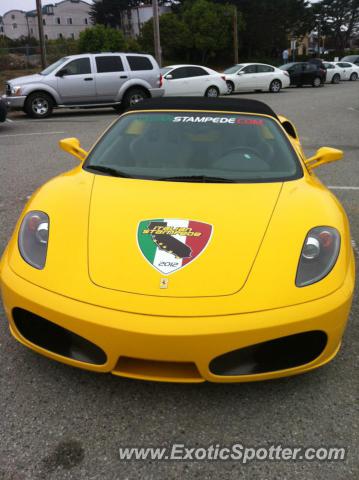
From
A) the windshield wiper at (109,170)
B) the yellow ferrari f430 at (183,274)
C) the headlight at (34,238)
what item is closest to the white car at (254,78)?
the windshield wiper at (109,170)

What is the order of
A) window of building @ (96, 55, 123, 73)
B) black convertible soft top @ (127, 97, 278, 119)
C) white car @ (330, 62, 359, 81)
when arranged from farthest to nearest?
white car @ (330, 62, 359, 81) → window of building @ (96, 55, 123, 73) → black convertible soft top @ (127, 97, 278, 119)

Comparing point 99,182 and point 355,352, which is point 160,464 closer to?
point 355,352

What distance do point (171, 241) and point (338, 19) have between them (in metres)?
85.7

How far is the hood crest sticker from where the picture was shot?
2.34 metres

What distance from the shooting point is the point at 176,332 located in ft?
6.65

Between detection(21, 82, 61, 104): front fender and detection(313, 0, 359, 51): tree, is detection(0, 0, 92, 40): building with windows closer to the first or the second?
detection(313, 0, 359, 51): tree

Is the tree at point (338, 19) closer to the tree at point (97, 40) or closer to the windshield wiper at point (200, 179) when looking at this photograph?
the tree at point (97, 40)

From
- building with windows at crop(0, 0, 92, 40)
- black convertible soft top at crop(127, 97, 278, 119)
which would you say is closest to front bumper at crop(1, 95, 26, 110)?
black convertible soft top at crop(127, 97, 278, 119)

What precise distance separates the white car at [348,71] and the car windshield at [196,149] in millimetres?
32009

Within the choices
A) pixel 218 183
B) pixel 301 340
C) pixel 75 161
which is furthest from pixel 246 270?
pixel 75 161

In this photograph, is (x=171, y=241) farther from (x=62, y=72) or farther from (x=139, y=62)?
(x=139, y=62)

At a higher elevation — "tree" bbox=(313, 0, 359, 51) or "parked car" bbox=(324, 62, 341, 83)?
"tree" bbox=(313, 0, 359, 51)

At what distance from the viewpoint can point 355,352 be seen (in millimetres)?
2742

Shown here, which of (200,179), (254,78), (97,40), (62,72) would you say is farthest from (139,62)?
(97,40)
